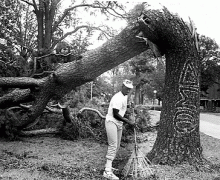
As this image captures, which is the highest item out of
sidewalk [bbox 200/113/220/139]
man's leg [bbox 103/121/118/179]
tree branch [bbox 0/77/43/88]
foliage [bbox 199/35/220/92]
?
foliage [bbox 199/35/220/92]

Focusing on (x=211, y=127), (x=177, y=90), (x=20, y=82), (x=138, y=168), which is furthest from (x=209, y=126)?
(x=138, y=168)

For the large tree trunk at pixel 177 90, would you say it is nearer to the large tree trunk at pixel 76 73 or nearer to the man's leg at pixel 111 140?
the large tree trunk at pixel 76 73

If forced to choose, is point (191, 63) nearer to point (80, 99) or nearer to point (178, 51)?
point (178, 51)

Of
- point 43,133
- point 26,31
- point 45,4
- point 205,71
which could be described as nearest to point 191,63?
point 43,133

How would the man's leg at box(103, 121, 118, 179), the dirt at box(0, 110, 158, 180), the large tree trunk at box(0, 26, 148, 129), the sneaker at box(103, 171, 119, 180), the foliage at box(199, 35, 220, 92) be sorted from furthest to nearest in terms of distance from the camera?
the foliage at box(199, 35, 220, 92)
the large tree trunk at box(0, 26, 148, 129)
the dirt at box(0, 110, 158, 180)
the man's leg at box(103, 121, 118, 179)
the sneaker at box(103, 171, 119, 180)

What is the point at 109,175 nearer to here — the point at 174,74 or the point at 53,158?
the point at 53,158

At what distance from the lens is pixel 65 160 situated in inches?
228

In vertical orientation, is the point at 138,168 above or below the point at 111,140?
below

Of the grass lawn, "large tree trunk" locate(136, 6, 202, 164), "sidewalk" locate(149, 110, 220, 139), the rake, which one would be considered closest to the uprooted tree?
"large tree trunk" locate(136, 6, 202, 164)

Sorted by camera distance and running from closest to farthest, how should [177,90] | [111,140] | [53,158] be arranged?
[111,140]
[177,90]
[53,158]

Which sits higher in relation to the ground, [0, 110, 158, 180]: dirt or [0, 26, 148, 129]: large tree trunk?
[0, 26, 148, 129]: large tree trunk

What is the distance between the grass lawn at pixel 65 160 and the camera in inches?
183

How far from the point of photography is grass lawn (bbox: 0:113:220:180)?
466 centimetres

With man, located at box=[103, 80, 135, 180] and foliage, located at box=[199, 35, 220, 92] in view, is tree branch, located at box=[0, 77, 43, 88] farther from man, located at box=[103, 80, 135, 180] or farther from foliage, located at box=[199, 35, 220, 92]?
foliage, located at box=[199, 35, 220, 92]
